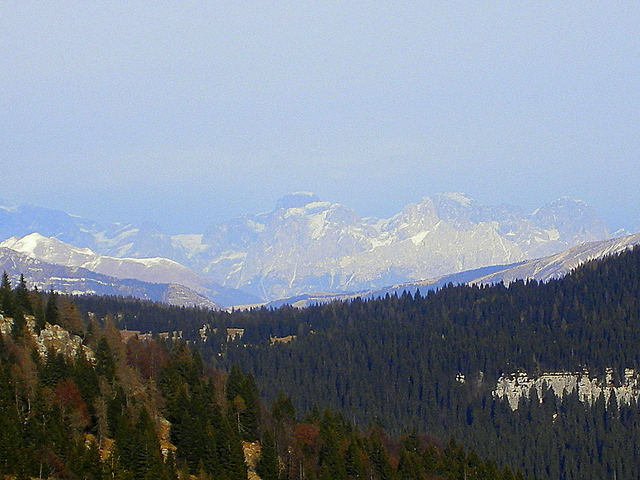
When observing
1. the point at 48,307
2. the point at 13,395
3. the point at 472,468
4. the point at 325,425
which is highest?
the point at 48,307

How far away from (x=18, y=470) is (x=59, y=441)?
10.7m

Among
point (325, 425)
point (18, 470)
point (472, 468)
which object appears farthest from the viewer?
point (472, 468)

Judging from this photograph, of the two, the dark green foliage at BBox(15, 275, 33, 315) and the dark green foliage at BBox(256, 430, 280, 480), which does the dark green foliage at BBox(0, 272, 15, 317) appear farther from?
the dark green foliage at BBox(256, 430, 280, 480)

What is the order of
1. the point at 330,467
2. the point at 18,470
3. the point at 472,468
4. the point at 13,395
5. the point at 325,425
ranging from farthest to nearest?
1. the point at 472,468
2. the point at 325,425
3. the point at 330,467
4. the point at 13,395
5. the point at 18,470

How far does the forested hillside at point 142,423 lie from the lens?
404 ft

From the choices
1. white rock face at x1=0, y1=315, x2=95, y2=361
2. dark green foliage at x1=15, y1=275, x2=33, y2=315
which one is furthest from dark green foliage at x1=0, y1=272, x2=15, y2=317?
dark green foliage at x1=15, y1=275, x2=33, y2=315

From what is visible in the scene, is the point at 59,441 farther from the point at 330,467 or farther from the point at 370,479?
the point at 370,479

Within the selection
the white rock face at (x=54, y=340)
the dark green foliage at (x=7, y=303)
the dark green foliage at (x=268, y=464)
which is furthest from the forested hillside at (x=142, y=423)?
the dark green foliage at (x=7, y=303)

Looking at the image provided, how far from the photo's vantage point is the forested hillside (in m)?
123

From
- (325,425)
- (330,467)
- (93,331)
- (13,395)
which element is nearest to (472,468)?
(325,425)

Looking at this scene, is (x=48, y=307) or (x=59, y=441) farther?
(x=48, y=307)

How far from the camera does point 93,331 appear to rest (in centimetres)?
18200

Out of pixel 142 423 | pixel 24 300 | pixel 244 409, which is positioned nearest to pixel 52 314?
pixel 24 300

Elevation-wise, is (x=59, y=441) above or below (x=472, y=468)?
above
